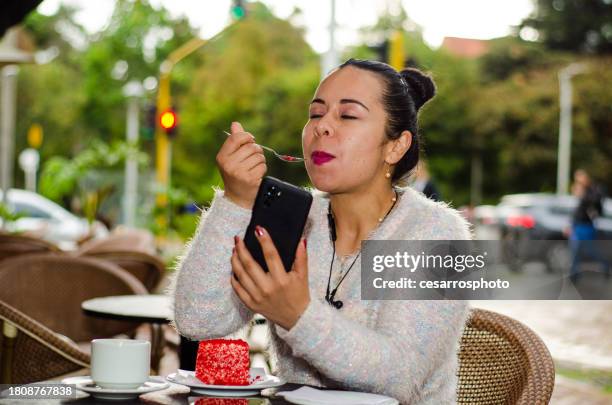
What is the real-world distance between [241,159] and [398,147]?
575 millimetres

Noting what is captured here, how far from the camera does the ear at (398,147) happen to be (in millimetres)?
2479

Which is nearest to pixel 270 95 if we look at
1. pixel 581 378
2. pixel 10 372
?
pixel 581 378

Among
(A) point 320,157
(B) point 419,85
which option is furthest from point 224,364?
(B) point 419,85

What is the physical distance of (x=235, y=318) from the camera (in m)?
2.35

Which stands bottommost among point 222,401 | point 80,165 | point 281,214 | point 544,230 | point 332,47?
point 222,401

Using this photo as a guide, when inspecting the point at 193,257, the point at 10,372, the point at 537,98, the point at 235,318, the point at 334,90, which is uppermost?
the point at 537,98

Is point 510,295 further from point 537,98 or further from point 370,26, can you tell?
point 370,26

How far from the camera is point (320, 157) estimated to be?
231 centimetres

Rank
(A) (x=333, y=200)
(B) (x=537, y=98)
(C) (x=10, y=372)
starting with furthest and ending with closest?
(B) (x=537, y=98) → (C) (x=10, y=372) → (A) (x=333, y=200)

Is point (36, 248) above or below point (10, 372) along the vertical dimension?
above

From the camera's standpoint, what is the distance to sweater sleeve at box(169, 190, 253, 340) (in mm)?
2201

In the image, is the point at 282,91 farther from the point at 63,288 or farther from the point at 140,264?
the point at 63,288

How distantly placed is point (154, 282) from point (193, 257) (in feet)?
12.5

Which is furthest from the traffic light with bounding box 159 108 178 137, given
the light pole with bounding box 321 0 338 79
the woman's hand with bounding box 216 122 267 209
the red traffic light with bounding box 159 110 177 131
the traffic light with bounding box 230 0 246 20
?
the woman's hand with bounding box 216 122 267 209
